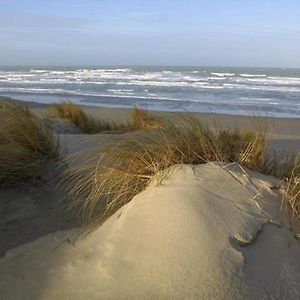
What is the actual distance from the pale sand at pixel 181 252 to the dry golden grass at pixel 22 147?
182 cm

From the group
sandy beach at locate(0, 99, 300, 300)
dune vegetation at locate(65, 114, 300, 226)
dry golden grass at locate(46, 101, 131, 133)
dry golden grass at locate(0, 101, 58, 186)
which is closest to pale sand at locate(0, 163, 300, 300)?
sandy beach at locate(0, 99, 300, 300)

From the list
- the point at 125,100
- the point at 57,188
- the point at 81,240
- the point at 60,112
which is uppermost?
the point at 81,240

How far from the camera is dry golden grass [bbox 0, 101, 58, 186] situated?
5.62 m

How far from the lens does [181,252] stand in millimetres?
3137

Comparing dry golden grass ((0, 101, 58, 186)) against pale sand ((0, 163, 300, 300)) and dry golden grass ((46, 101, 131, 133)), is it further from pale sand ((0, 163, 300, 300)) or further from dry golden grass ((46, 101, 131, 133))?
dry golden grass ((46, 101, 131, 133))

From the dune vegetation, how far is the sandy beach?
238 mm

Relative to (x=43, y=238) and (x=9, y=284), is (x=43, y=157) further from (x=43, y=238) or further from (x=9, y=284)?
(x=9, y=284)

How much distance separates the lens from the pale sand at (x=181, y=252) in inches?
A: 117

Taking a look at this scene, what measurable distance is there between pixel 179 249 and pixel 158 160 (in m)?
1.21

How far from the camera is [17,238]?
4.46m

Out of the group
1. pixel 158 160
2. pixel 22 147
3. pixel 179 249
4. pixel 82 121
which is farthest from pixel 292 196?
pixel 82 121

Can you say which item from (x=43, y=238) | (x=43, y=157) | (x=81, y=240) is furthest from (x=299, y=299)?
(x=43, y=157)

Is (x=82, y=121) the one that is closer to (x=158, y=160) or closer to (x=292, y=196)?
(x=158, y=160)

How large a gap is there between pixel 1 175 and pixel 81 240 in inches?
80.8
